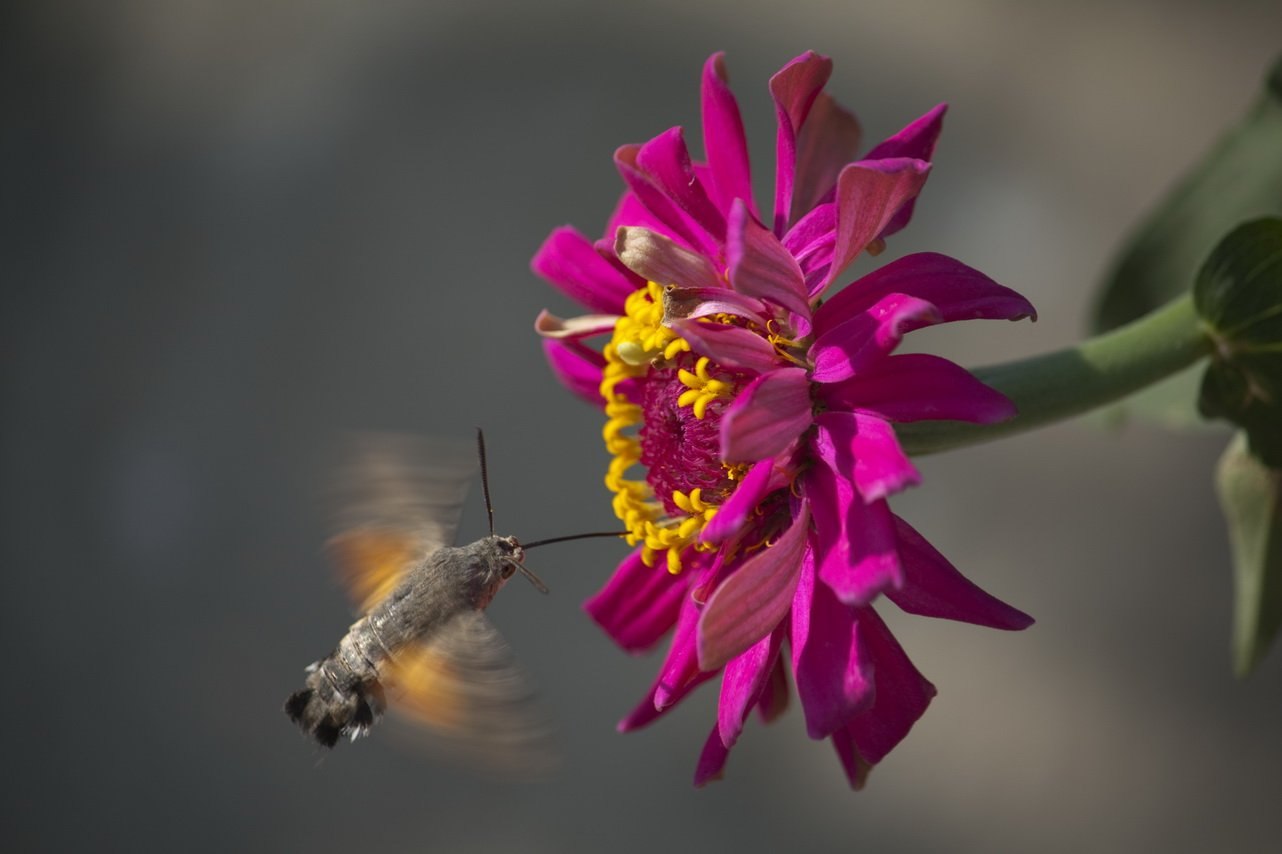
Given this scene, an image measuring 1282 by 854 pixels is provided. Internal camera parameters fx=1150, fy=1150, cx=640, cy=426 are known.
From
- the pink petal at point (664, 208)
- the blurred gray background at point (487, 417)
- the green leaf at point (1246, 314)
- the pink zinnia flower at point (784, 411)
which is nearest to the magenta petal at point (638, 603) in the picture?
the pink zinnia flower at point (784, 411)

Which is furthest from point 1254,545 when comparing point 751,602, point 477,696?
point 477,696

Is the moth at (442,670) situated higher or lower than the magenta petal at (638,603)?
lower

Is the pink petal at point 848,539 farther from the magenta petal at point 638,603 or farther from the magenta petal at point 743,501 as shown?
the magenta petal at point 638,603

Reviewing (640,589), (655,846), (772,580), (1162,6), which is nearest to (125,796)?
(655,846)

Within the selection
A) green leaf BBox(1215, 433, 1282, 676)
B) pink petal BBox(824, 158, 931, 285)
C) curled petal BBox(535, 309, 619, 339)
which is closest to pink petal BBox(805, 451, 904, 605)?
pink petal BBox(824, 158, 931, 285)

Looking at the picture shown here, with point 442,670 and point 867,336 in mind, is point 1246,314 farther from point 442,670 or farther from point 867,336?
point 442,670

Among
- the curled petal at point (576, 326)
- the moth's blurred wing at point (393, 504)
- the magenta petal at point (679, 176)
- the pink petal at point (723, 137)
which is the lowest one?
the moth's blurred wing at point (393, 504)
